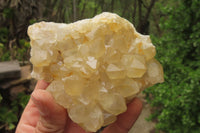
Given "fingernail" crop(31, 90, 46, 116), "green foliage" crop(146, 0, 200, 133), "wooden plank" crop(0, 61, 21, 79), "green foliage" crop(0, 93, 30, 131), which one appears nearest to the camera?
"fingernail" crop(31, 90, 46, 116)

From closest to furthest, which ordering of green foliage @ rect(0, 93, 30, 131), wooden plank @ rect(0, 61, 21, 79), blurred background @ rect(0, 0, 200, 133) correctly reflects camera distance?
blurred background @ rect(0, 0, 200, 133) < green foliage @ rect(0, 93, 30, 131) < wooden plank @ rect(0, 61, 21, 79)

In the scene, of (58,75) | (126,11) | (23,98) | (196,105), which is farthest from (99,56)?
(23,98)

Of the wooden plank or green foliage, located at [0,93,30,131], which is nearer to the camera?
green foliage, located at [0,93,30,131]

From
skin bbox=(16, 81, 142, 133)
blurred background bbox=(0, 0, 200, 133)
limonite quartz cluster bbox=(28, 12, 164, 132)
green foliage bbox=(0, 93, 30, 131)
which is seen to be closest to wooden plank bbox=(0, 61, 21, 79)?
blurred background bbox=(0, 0, 200, 133)

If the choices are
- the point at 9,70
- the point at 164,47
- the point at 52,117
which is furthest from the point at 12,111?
the point at 164,47

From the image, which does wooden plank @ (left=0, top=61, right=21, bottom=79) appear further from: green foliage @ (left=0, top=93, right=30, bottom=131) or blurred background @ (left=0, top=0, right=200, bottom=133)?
green foliage @ (left=0, top=93, right=30, bottom=131)

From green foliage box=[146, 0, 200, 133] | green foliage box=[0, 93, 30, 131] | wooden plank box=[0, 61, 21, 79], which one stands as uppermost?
green foliage box=[146, 0, 200, 133]

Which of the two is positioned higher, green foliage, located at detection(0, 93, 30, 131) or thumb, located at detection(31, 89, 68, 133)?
thumb, located at detection(31, 89, 68, 133)
